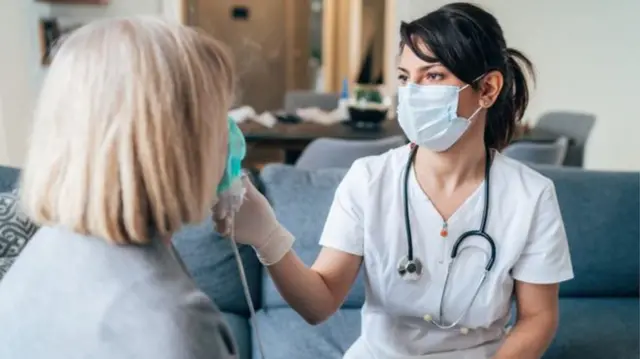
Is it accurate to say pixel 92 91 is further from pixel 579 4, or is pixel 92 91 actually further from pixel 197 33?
pixel 579 4

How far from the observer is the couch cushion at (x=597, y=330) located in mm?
1668

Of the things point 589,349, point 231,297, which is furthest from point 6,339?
point 589,349

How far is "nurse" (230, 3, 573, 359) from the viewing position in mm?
1237

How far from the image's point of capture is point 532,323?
1.27 meters

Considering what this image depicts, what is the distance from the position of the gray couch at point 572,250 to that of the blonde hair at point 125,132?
1.08m

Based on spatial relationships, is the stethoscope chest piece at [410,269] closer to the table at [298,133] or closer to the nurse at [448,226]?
the nurse at [448,226]

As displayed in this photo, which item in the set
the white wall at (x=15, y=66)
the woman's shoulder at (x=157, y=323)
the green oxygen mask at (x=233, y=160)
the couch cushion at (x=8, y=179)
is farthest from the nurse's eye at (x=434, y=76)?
the white wall at (x=15, y=66)

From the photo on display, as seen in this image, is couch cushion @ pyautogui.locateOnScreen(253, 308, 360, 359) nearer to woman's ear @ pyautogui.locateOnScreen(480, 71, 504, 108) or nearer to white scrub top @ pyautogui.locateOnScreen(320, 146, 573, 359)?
white scrub top @ pyautogui.locateOnScreen(320, 146, 573, 359)

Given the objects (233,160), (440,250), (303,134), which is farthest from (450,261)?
(303,134)

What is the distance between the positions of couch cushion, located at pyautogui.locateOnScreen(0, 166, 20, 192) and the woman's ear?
1.24 meters

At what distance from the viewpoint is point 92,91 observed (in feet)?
2.45

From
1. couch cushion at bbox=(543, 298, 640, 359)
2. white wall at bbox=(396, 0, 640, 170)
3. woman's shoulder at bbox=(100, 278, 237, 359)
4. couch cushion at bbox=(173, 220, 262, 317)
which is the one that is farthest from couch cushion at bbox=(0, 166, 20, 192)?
white wall at bbox=(396, 0, 640, 170)

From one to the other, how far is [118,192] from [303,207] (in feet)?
3.87

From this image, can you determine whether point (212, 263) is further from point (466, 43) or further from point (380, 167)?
point (466, 43)
